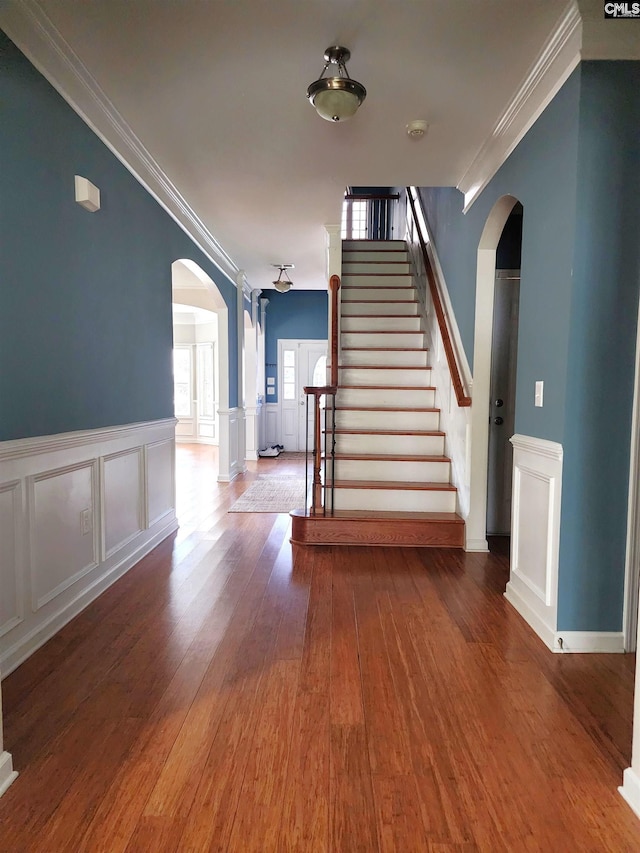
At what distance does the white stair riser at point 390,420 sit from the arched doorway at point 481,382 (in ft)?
2.93

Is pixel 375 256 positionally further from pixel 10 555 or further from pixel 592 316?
pixel 10 555

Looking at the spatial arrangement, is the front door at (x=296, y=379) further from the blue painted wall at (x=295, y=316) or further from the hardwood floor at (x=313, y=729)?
the hardwood floor at (x=313, y=729)

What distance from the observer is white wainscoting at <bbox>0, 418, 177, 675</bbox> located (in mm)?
1991

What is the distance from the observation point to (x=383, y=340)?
5.04m

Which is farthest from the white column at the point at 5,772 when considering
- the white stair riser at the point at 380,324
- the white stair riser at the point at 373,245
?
the white stair riser at the point at 373,245

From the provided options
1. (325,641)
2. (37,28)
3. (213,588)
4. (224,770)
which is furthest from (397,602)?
(37,28)

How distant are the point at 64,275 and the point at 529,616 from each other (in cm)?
273

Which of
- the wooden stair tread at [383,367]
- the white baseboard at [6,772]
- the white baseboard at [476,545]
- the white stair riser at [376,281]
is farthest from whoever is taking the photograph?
the white stair riser at [376,281]

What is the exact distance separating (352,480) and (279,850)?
285cm

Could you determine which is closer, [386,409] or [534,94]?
[534,94]

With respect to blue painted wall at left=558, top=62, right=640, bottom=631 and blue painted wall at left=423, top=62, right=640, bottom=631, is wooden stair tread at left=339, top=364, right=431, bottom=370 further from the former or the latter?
blue painted wall at left=558, top=62, right=640, bottom=631

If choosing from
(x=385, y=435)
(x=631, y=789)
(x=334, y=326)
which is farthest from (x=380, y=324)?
(x=631, y=789)

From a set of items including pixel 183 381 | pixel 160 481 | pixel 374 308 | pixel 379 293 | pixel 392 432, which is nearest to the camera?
pixel 160 481

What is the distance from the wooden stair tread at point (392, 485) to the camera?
12.1ft
